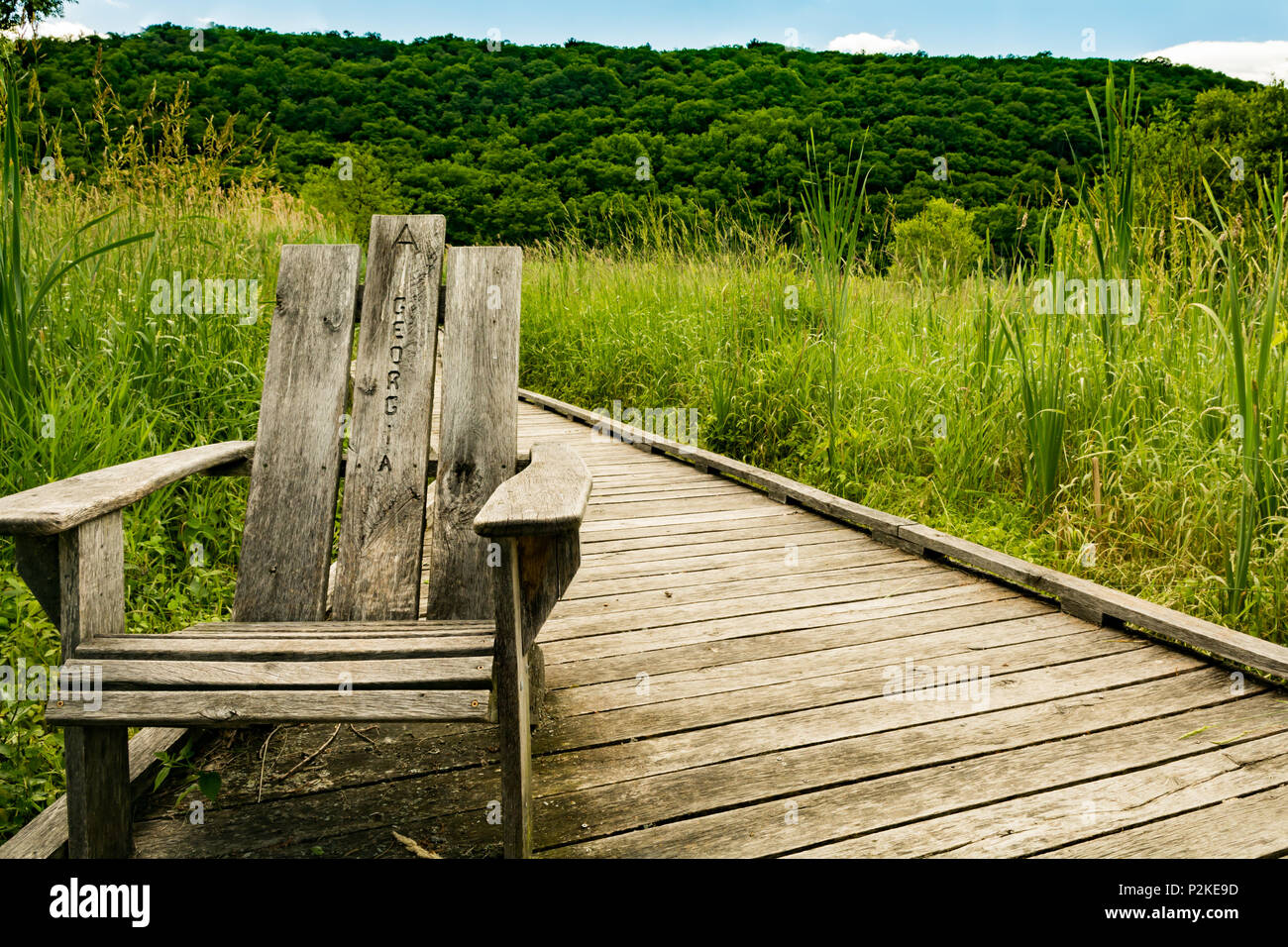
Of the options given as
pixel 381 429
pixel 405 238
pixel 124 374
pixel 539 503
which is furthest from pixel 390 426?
pixel 124 374

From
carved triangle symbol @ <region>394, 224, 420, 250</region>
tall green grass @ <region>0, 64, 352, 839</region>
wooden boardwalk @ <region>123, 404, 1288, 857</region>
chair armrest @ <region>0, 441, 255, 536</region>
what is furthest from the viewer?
carved triangle symbol @ <region>394, 224, 420, 250</region>

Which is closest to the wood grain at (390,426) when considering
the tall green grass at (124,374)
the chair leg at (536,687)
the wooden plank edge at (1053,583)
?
the chair leg at (536,687)

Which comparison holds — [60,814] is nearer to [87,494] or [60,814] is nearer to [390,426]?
[87,494]

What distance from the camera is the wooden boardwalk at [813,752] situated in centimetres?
141

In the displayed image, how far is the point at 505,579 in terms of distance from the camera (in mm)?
1246

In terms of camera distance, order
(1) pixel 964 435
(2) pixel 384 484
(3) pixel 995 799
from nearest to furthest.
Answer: (3) pixel 995 799, (2) pixel 384 484, (1) pixel 964 435

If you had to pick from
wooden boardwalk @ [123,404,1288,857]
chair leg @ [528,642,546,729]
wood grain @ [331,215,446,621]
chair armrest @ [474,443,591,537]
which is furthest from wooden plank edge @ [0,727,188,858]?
chair armrest @ [474,443,591,537]

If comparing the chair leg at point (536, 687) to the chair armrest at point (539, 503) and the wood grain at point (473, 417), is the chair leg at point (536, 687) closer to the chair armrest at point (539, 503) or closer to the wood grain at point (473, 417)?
the wood grain at point (473, 417)

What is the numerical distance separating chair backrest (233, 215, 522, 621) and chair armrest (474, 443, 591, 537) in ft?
1.23

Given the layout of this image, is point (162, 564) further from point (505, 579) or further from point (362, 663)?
point (505, 579)

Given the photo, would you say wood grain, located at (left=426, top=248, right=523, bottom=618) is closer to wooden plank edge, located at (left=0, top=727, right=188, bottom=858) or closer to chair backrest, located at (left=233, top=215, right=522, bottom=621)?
chair backrest, located at (left=233, top=215, right=522, bottom=621)

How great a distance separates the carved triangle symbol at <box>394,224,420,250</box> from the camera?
2.18 metres
